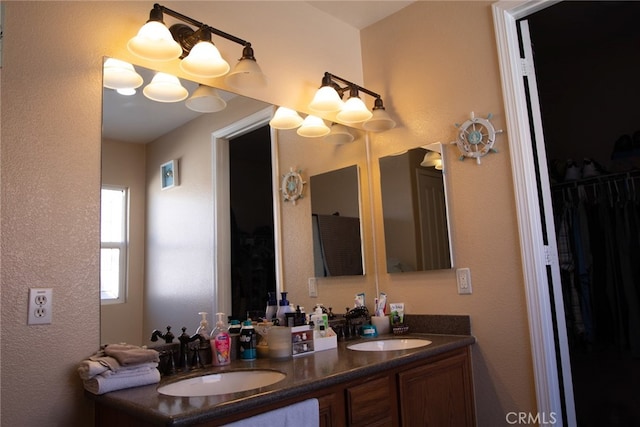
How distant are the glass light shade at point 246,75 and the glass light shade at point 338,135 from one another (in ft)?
2.34

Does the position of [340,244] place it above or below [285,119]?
below

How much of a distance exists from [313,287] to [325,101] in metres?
1.01

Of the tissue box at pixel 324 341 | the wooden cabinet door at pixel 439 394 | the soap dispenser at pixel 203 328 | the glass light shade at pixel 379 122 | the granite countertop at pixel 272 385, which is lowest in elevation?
the wooden cabinet door at pixel 439 394

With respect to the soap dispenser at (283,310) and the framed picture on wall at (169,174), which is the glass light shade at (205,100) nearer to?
the framed picture on wall at (169,174)

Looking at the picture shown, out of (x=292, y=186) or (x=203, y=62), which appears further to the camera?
(x=292, y=186)

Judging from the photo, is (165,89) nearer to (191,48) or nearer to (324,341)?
(191,48)

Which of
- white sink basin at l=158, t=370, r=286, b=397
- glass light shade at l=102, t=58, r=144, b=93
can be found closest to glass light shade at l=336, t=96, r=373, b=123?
glass light shade at l=102, t=58, r=144, b=93

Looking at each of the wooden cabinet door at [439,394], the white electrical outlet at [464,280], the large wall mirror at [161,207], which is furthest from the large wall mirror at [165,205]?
the white electrical outlet at [464,280]

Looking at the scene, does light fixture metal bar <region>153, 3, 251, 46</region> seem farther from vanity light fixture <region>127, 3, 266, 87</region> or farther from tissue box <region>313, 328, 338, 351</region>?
tissue box <region>313, 328, 338, 351</region>

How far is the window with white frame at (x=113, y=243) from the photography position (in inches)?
63.9

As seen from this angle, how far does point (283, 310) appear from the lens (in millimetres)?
2145

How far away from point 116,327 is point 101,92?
0.87 metres

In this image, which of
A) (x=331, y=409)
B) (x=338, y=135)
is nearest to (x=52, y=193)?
(x=331, y=409)

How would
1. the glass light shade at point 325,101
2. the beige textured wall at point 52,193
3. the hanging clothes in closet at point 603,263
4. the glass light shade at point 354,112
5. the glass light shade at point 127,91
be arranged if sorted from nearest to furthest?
1. the beige textured wall at point 52,193
2. the glass light shade at point 127,91
3. the glass light shade at point 325,101
4. the glass light shade at point 354,112
5. the hanging clothes in closet at point 603,263
